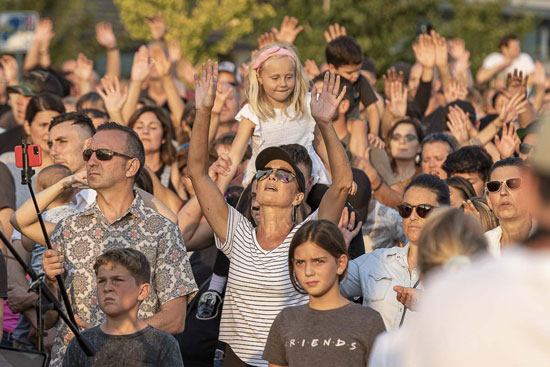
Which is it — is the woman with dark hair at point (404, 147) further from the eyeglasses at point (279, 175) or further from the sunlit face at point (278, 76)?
the eyeglasses at point (279, 175)

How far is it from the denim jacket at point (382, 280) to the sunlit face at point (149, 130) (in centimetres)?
334

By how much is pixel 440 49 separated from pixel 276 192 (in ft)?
19.7

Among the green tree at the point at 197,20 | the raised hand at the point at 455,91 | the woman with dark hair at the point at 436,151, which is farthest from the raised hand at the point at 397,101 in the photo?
the green tree at the point at 197,20

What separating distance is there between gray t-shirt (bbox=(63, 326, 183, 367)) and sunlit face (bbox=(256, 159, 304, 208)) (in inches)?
44.6

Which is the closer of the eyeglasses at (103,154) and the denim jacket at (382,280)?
the denim jacket at (382,280)

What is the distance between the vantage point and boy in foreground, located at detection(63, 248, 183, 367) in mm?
4812

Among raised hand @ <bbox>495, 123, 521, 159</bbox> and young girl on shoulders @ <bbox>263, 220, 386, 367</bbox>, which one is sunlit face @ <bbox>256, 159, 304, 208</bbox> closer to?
young girl on shoulders @ <bbox>263, 220, 386, 367</bbox>

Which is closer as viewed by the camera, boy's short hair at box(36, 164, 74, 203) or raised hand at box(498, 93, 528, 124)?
boy's short hair at box(36, 164, 74, 203)

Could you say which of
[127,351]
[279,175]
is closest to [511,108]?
[279,175]

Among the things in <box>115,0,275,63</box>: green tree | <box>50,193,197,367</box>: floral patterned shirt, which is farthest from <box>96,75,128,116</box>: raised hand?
<box>115,0,275,63</box>: green tree

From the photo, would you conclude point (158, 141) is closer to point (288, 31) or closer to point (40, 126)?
point (40, 126)

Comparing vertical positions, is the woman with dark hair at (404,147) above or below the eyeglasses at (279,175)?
below

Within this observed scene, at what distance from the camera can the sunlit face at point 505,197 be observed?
5.38 meters

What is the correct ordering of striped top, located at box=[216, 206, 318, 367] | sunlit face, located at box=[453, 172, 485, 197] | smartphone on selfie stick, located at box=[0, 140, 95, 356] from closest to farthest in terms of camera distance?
smartphone on selfie stick, located at box=[0, 140, 95, 356]
striped top, located at box=[216, 206, 318, 367]
sunlit face, located at box=[453, 172, 485, 197]
